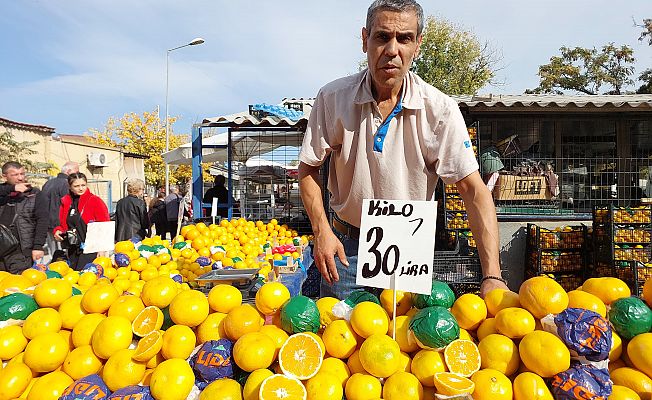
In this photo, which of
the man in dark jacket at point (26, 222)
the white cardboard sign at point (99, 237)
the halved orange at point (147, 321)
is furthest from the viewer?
the man in dark jacket at point (26, 222)

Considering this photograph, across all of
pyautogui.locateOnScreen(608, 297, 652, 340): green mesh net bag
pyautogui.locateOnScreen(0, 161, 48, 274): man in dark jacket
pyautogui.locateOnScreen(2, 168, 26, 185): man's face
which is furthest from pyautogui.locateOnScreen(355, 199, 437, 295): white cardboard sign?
pyautogui.locateOnScreen(2, 168, 26, 185): man's face

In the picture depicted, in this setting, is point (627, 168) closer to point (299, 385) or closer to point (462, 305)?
point (462, 305)

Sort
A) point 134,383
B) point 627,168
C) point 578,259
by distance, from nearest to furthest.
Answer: point 134,383, point 578,259, point 627,168

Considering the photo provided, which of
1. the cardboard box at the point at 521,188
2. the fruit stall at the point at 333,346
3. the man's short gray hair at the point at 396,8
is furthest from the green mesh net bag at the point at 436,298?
the cardboard box at the point at 521,188

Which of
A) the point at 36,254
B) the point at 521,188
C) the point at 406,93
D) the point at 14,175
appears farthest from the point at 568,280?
the point at 14,175

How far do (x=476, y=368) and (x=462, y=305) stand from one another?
0.71 ft

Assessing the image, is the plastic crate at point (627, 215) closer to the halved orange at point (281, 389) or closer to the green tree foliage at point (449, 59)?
the halved orange at point (281, 389)

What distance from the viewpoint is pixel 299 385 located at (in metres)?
1.19

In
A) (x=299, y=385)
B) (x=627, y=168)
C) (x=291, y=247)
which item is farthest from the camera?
(x=627, y=168)

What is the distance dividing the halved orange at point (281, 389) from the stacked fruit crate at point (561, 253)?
555cm

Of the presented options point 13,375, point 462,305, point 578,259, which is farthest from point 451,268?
point 13,375

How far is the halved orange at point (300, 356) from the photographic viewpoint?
1244 millimetres

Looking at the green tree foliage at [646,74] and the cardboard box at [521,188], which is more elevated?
the green tree foliage at [646,74]

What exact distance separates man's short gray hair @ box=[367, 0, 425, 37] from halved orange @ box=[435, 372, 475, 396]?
4.58 feet
